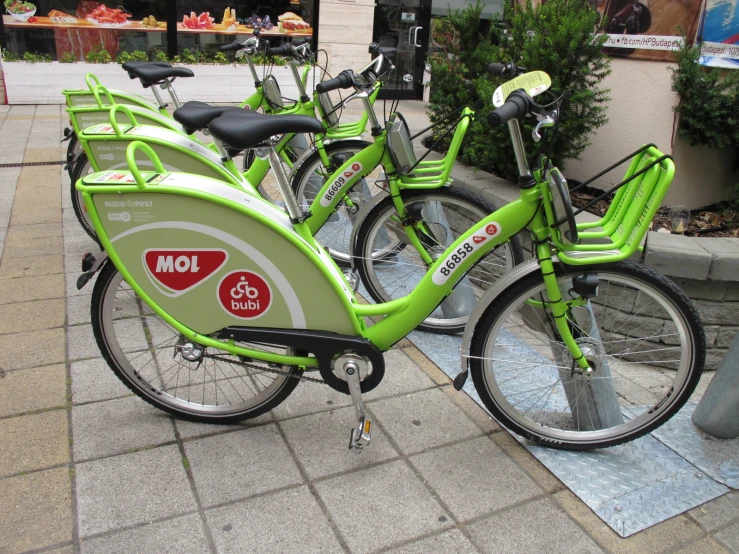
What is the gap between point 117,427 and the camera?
2.82 meters

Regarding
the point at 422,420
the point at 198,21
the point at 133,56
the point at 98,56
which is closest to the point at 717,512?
the point at 422,420

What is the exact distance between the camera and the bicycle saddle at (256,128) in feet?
7.79

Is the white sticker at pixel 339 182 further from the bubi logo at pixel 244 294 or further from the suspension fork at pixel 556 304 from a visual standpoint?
the suspension fork at pixel 556 304

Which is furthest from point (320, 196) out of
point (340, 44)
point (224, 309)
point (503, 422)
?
point (340, 44)

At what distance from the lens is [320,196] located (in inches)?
154

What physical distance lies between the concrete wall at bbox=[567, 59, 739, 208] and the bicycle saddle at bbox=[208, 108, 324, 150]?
2.98m

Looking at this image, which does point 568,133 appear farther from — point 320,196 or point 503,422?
point 503,422

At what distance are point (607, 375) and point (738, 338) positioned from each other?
605mm

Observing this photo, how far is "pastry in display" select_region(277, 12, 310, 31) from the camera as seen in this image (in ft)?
34.9

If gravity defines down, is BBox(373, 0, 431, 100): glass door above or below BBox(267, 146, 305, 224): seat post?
above

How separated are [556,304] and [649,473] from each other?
826mm

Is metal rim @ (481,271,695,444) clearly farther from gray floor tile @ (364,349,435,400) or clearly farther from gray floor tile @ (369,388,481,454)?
gray floor tile @ (364,349,435,400)

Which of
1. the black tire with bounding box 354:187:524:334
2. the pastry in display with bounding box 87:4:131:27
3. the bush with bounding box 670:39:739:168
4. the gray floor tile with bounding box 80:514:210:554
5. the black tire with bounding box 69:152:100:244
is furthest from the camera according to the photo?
the pastry in display with bounding box 87:4:131:27

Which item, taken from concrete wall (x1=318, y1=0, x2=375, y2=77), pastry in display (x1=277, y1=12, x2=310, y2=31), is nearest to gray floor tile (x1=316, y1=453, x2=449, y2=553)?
concrete wall (x1=318, y1=0, x2=375, y2=77)
